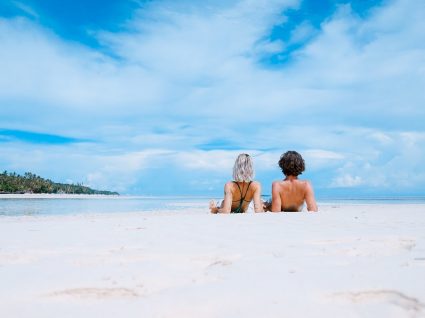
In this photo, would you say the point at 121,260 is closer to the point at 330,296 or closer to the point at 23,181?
the point at 330,296

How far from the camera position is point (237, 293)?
2.35 meters

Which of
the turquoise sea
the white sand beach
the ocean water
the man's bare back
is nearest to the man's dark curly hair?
the man's bare back

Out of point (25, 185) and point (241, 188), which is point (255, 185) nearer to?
point (241, 188)

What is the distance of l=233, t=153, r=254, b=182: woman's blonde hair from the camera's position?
Result: 826 cm

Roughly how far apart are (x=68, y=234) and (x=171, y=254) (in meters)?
2.20

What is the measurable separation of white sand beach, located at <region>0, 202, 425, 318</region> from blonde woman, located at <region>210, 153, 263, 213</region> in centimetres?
374

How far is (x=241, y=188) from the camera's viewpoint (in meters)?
8.50

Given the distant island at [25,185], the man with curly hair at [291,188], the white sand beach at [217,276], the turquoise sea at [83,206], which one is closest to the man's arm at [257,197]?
the man with curly hair at [291,188]

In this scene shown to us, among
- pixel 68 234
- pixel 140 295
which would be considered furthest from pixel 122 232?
pixel 140 295

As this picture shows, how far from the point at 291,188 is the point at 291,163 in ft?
2.02

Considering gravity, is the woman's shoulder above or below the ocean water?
above

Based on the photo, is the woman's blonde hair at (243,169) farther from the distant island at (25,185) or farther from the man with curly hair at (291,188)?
the distant island at (25,185)

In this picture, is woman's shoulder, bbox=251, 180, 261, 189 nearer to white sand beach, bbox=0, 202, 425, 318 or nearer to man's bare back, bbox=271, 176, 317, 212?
man's bare back, bbox=271, 176, 317, 212

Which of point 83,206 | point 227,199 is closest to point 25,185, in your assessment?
point 83,206
